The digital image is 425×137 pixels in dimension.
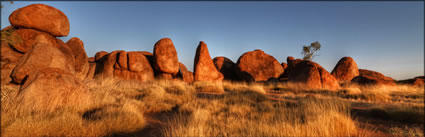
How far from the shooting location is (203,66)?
16812mm

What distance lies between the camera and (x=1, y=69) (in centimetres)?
857

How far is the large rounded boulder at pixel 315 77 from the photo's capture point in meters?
12.2

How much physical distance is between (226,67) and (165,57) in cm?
720

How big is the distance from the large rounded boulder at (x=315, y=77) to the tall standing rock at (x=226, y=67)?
7.71 metres

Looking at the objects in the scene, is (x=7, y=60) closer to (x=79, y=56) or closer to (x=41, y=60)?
(x=41, y=60)

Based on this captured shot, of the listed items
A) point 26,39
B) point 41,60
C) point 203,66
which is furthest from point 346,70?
point 26,39

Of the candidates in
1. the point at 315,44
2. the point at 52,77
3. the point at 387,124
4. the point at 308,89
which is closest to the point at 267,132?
the point at 387,124

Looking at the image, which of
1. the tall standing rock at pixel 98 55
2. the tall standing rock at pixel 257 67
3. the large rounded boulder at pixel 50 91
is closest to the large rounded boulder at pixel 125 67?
the tall standing rock at pixel 98 55

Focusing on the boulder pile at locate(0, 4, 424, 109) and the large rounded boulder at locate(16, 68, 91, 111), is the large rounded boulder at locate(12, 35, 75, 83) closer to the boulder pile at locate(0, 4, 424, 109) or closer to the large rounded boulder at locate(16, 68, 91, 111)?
the boulder pile at locate(0, 4, 424, 109)

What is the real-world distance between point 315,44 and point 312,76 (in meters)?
28.0

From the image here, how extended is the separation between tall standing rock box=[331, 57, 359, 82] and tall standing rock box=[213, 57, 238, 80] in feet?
32.6

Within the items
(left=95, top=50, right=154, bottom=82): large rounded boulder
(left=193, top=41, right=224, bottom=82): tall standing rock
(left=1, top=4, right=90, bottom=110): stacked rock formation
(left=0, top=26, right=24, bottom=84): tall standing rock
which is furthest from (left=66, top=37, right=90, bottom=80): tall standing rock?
(left=193, top=41, right=224, bottom=82): tall standing rock

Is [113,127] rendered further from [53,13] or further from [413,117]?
[53,13]

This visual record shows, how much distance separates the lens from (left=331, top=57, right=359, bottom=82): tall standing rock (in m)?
19.0
